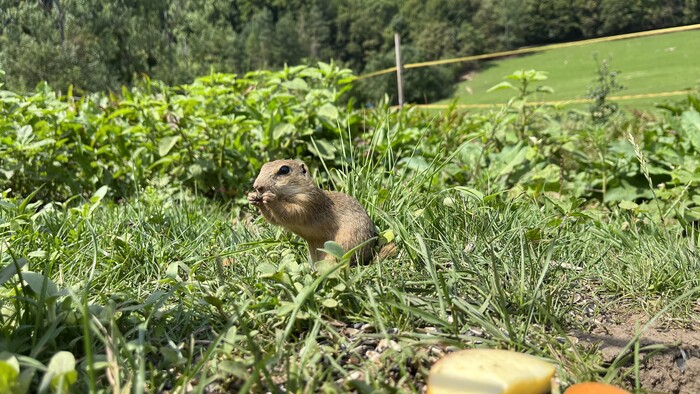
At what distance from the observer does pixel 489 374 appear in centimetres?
122

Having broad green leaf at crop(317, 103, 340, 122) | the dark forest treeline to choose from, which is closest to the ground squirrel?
broad green leaf at crop(317, 103, 340, 122)

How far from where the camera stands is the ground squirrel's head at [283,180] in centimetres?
205

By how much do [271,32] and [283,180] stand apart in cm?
4632

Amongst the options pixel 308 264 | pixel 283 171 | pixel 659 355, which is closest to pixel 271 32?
pixel 283 171

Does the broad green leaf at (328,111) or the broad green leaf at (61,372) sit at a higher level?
the broad green leaf at (328,111)

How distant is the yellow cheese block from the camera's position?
3.92ft

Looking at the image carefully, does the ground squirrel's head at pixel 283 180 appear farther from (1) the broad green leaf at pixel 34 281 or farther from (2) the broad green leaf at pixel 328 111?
(2) the broad green leaf at pixel 328 111

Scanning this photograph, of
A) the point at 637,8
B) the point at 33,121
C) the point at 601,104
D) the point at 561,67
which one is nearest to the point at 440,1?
the point at 561,67

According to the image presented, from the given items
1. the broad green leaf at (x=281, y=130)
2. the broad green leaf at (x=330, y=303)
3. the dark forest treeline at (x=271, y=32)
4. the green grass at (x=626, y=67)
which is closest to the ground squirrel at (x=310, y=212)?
the broad green leaf at (x=330, y=303)

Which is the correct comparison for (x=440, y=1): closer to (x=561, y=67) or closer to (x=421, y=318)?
(x=561, y=67)

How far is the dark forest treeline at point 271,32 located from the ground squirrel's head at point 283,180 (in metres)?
3.64

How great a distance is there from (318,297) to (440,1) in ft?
183

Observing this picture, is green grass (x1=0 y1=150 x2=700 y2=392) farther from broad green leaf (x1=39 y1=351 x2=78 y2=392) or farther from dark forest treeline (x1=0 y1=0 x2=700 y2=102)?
dark forest treeline (x1=0 y1=0 x2=700 y2=102)

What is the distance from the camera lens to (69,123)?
3885 millimetres
